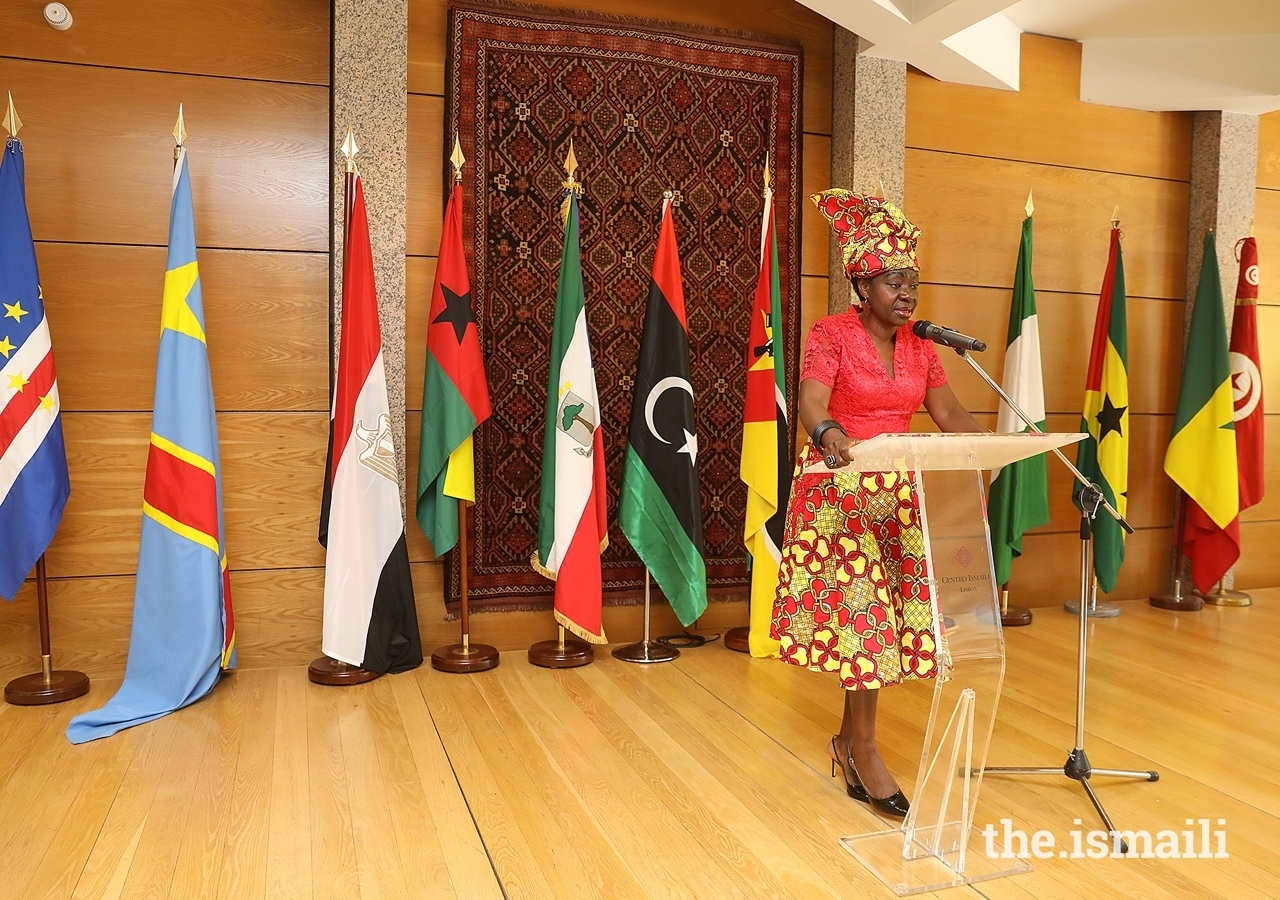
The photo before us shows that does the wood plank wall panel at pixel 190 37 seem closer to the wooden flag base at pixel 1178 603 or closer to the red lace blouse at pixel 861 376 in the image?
the red lace blouse at pixel 861 376

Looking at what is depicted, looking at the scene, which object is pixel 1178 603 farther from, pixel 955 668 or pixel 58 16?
pixel 58 16

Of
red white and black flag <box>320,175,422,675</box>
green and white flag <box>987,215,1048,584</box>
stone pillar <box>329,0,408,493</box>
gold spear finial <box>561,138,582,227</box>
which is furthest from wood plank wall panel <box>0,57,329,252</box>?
green and white flag <box>987,215,1048,584</box>

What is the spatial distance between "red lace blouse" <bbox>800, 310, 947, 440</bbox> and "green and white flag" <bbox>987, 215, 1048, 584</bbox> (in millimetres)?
2201

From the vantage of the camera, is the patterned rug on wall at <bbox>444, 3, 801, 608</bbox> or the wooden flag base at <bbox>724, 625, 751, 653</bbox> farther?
the wooden flag base at <bbox>724, 625, 751, 653</bbox>

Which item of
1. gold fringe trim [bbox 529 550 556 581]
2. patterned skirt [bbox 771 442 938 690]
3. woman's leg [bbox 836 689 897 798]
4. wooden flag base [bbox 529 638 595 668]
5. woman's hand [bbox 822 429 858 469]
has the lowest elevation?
wooden flag base [bbox 529 638 595 668]

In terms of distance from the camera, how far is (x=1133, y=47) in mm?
4926

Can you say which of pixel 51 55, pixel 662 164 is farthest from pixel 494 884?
pixel 51 55

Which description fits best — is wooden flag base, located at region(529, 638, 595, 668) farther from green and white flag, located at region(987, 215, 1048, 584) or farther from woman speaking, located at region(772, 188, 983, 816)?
green and white flag, located at region(987, 215, 1048, 584)

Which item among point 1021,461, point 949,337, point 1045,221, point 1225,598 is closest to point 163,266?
point 949,337

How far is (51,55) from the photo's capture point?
3.59 m

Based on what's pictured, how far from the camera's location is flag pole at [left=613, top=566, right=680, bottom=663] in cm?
396

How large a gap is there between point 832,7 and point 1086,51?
186 centimetres

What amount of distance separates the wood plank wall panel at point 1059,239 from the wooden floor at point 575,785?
150cm

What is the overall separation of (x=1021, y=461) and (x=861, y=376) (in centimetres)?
245
